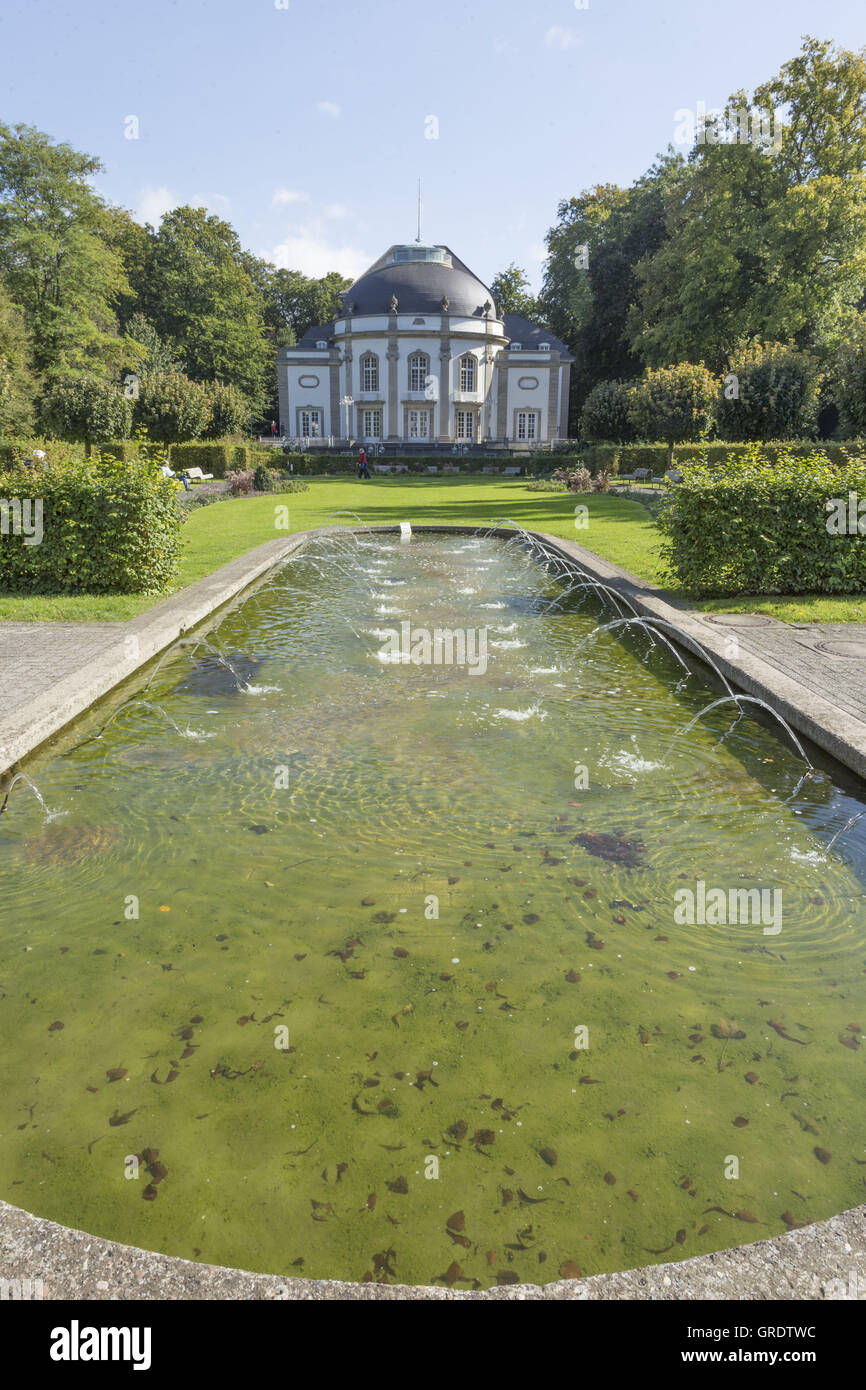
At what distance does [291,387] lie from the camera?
210 ft

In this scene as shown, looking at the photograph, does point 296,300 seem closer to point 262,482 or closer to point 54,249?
point 54,249

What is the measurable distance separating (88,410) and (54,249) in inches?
586

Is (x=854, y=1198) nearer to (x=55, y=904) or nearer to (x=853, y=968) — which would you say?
(x=853, y=968)

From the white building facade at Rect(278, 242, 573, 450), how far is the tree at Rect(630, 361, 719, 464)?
3107 centimetres

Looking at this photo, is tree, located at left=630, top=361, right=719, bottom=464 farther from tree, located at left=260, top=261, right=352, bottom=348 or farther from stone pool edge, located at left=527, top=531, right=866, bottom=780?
tree, located at left=260, top=261, right=352, bottom=348

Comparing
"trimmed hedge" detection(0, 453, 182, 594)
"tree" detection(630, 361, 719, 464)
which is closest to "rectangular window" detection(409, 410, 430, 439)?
"tree" detection(630, 361, 719, 464)

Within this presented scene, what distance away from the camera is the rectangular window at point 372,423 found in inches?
2452

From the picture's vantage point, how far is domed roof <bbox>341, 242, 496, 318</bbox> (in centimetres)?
6103

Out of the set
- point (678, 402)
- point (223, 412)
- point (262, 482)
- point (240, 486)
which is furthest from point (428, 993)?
point (223, 412)

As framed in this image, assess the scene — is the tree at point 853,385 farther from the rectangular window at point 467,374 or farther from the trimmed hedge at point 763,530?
the rectangular window at point 467,374

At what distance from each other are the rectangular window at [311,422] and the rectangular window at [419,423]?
24.3 feet

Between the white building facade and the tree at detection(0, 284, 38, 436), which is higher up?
the white building facade

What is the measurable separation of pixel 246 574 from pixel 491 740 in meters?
7.22

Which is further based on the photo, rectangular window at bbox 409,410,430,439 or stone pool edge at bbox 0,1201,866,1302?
rectangular window at bbox 409,410,430,439
